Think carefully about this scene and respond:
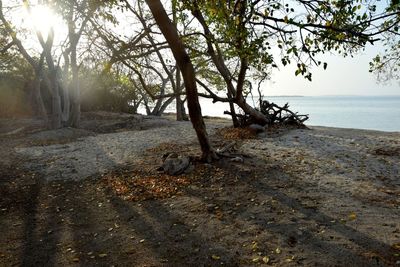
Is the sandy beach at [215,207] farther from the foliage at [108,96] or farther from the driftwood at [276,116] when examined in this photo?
the foliage at [108,96]

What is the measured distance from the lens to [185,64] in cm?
909

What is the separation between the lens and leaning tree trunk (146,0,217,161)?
8.34m

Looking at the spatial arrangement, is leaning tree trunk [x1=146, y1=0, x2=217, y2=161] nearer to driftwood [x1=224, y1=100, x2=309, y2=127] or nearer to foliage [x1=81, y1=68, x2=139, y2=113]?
driftwood [x1=224, y1=100, x2=309, y2=127]

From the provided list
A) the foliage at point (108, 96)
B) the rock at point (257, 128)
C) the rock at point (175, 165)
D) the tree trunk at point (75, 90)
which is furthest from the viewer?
the foliage at point (108, 96)

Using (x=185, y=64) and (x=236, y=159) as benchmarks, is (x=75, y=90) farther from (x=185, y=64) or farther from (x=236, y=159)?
(x=236, y=159)

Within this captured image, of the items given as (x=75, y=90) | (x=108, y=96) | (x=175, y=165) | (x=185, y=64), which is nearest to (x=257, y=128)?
(x=175, y=165)

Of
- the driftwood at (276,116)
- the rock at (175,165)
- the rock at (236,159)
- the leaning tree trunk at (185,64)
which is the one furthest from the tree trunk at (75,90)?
the rock at (236,159)

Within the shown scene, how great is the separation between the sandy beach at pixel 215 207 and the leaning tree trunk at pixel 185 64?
72cm

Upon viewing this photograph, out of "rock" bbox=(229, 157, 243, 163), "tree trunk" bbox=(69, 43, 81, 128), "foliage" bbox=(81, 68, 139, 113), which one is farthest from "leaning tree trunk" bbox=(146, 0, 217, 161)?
"foliage" bbox=(81, 68, 139, 113)

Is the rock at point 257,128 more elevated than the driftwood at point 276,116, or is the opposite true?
the driftwood at point 276,116

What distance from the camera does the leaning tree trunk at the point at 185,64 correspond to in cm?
834

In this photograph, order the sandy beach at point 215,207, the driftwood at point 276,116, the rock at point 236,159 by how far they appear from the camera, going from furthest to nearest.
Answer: the driftwood at point 276,116 → the rock at point 236,159 → the sandy beach at point 215,207

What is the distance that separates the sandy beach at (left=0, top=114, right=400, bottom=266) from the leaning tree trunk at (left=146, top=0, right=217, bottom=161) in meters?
0.72

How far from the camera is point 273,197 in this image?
7430 millimetres
